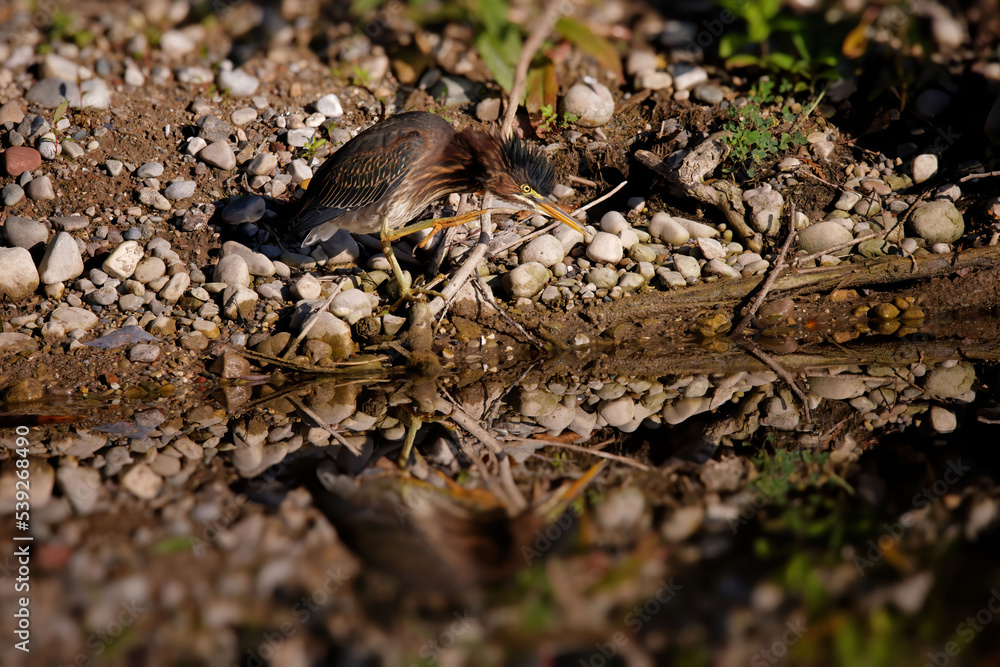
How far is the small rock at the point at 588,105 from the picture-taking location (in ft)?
17.0

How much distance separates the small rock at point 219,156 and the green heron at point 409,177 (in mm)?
958

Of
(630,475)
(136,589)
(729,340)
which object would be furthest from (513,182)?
(136,589)

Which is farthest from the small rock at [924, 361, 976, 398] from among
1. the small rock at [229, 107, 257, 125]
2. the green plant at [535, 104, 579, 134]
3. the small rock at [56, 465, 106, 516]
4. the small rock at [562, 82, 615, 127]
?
the small rock at [229, 107, 257, 125]

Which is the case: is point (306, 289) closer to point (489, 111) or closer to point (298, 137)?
point (298, 137)

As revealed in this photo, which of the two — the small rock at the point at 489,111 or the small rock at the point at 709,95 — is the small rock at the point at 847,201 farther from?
the small rock at the point at 489,111

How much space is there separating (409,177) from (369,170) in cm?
23

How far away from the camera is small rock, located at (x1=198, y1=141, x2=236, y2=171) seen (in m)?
5.00

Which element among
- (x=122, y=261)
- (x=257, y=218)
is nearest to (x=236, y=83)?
(x=257, y=218)

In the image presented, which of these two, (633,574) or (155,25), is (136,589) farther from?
Answer: (155,25)

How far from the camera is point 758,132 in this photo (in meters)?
4.89

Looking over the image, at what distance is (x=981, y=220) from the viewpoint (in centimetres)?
466

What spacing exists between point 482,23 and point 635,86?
1.28 metres

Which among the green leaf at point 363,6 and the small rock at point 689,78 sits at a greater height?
the green leaf at point 363,6

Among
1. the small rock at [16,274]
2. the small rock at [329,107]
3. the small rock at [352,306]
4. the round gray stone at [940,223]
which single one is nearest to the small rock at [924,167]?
the round gray stone at [940,223]
